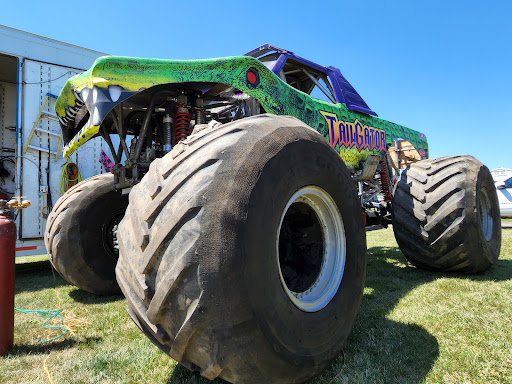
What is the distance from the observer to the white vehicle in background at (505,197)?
1281 centimetres

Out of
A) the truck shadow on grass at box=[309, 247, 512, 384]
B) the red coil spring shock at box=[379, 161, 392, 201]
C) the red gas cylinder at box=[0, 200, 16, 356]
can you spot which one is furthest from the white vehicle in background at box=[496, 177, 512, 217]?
the red gas cylinder at box=[0, 200, 16, 356]

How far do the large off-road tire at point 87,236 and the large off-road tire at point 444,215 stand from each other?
311 cm

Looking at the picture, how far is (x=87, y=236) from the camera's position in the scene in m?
3.65

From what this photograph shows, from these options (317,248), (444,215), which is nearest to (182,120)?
(317,248)

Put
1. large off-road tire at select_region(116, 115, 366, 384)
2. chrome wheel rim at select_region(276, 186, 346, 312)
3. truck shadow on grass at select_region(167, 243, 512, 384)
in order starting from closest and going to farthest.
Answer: large off-road tire at select_region(116, 115, 366, 384) < truck shadow on grass at select_region(167, 243, 512, 384) < chrome wheel rim at select_region(276, 186, 346, 312)

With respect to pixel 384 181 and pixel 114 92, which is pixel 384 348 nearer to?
pixel 114 92

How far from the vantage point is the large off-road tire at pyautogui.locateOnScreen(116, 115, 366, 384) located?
1.24 m

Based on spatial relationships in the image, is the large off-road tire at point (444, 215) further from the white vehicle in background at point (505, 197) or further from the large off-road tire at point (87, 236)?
the white vehicle in background at point (505, 197)

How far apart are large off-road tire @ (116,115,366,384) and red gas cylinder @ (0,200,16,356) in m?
1.41

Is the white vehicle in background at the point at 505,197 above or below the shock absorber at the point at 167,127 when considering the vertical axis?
below

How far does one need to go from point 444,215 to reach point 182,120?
8.83ft

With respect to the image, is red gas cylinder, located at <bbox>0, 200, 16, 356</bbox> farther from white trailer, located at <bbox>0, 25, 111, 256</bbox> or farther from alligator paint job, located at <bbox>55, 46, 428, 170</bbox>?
white trailer, located at <bbox>0, 25, 111, 256</bbox>

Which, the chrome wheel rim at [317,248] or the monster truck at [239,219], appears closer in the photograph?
the monster truck at [239,219]

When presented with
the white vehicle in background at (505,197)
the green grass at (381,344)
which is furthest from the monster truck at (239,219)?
the white vehicle in background at (505,197)
